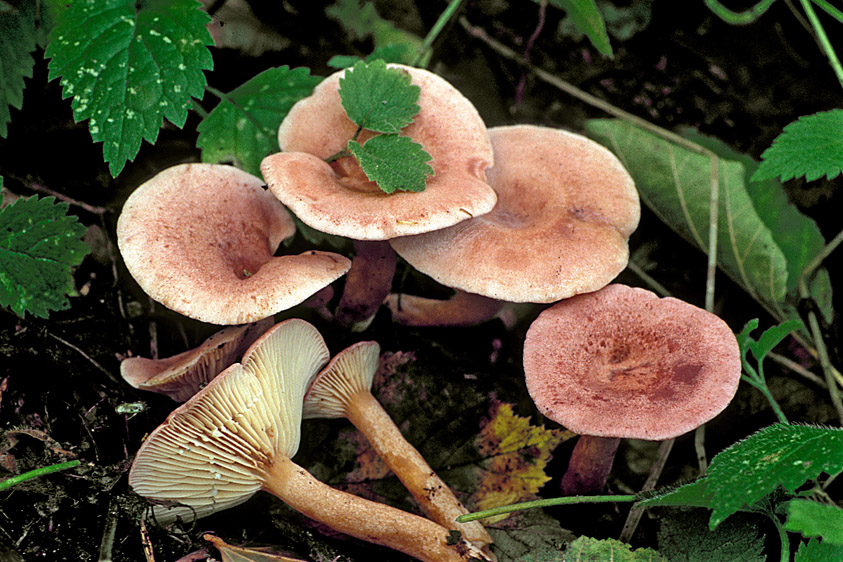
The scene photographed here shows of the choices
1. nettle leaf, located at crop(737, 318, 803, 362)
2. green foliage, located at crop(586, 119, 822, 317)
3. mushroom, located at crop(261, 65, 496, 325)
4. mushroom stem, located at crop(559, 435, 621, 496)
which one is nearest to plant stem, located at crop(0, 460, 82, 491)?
mushroom, located at crop(261, 65, 496, 325)

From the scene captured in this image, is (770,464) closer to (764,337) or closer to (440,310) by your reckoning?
(764,337)

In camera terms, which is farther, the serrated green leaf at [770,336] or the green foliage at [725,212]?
the green foliage at [725,212]

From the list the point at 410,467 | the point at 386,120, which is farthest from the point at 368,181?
the point at 410,467

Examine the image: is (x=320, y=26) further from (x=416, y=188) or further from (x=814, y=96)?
(x=814, y=96)

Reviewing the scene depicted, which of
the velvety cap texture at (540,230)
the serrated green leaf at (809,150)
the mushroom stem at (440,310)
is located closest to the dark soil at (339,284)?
the mushroom stem at (440,310)

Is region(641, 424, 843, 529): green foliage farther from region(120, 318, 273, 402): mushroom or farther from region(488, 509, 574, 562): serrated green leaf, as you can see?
region(120, 318, 273, 402): mushroom

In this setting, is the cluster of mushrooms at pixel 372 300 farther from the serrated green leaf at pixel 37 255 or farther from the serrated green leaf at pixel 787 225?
the serrated green leaf at pixel 787 225
